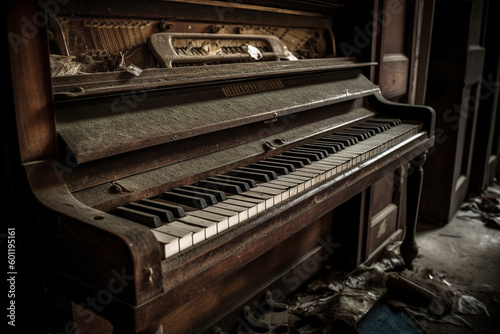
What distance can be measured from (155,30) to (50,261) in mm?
1055

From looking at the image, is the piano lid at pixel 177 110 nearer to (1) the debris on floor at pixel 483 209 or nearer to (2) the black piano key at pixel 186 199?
(2) the black piano key at pixel 186 199

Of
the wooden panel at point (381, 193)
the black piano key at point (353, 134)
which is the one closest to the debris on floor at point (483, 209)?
the wooden panel at point (381, 193)

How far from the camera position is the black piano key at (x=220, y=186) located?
1.38m

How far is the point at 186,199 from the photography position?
1.26 m

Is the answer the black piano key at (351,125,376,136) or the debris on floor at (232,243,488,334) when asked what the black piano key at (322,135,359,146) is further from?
the debris on floor at (232,243,488,334)

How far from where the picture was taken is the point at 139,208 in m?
1.19

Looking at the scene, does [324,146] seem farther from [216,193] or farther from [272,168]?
[216,193]

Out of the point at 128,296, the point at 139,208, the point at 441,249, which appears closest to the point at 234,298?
the point at 139,208

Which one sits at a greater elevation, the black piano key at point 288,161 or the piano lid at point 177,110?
the piano lid at point 177,110

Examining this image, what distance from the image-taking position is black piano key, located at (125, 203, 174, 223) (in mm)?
1123

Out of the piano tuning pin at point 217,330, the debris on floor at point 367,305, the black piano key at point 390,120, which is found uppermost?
the black piano key at point 390,120

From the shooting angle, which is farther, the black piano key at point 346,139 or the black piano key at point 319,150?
the black piano key at point 346,139

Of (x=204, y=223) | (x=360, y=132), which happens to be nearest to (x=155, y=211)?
(x=204, y=223)

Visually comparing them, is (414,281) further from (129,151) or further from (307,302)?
(129,151)
